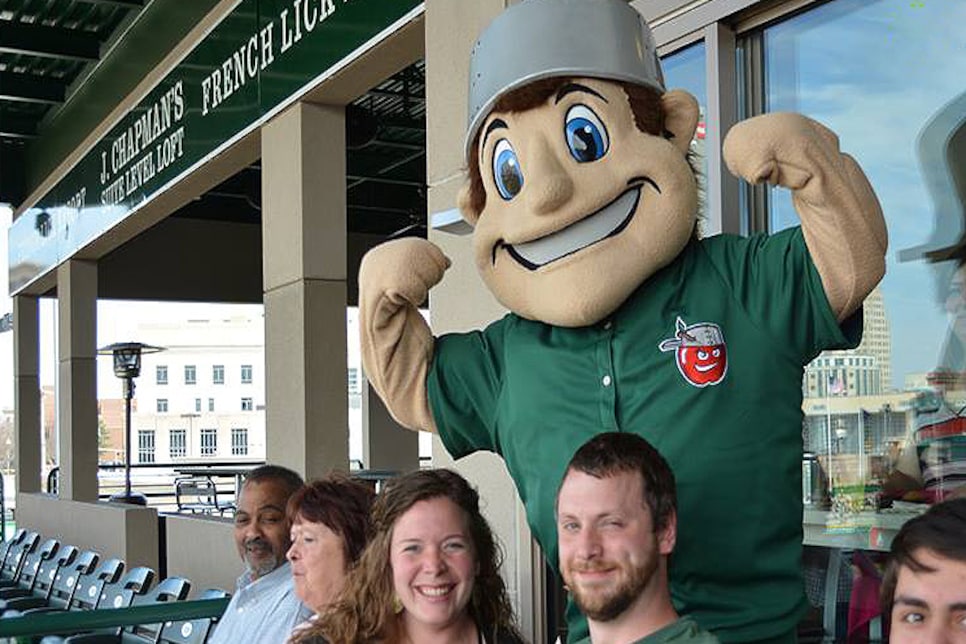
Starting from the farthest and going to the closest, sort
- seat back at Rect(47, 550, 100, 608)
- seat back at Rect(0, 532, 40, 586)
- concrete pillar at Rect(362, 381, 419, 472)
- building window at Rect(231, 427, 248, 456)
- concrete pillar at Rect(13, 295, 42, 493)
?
building window at Rect(231, 427, 248, 456), concrete pillar at Rect(362, 381, 419, 472), concrete pillar at Rect(13, 295, 42, 493), seat back at Rect(0, 532, 40, 586), seat back at Rect(47, 550, 100, 608)

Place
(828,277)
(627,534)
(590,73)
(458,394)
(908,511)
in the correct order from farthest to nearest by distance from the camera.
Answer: (908,511) < (458,394) < (590,73) < (828,277) < (627,534)

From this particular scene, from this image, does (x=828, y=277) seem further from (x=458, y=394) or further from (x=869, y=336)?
(x=869, y=336)

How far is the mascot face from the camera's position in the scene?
6.89ft

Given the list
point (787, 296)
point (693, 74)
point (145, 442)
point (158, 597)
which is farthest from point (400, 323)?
point (145, 442)

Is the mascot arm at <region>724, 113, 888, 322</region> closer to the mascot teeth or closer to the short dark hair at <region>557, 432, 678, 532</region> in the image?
the mascot teeth

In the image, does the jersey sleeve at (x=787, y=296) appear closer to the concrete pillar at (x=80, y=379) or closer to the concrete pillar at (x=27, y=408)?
the concrete pillar at (x=80, y=379)

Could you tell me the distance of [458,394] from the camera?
7.89 feet

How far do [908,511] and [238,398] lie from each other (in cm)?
6519

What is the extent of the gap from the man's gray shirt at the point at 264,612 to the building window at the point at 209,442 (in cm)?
A: 6250

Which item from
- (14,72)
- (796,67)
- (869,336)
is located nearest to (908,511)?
(869,336)

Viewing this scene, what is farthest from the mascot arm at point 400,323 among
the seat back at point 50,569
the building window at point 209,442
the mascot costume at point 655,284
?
the building window at point 209,442

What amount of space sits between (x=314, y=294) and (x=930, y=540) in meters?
4.27

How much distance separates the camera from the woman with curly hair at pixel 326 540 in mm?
2740

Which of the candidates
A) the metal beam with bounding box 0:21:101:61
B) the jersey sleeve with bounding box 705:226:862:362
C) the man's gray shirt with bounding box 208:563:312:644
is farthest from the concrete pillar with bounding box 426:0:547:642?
the metal beam with bounding box 0:21:101:61
